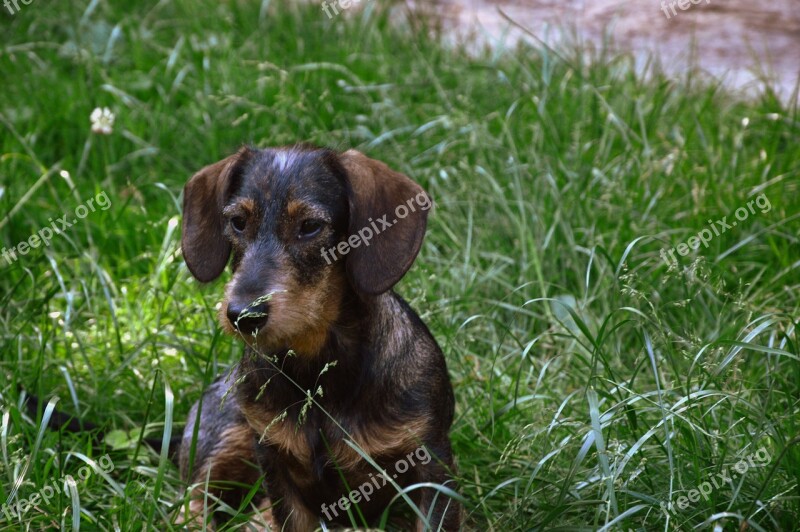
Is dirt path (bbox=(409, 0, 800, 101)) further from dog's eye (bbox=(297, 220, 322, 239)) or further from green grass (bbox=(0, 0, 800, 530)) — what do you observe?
dog's eye (bbox=(297, 220, 322, 239))

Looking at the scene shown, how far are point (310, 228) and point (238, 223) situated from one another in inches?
9.8

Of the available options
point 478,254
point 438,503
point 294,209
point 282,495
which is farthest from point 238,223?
point 478,254

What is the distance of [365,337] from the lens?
353 cm

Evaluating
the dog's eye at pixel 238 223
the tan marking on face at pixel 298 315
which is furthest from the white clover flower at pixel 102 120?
the tan marking on face at pixel 298 315

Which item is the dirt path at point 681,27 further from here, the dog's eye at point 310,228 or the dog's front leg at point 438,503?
the dog's front leg at point 438,503

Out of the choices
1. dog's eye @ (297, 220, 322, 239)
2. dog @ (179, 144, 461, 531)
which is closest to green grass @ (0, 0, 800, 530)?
dog @ (179, 144, 461, 531)

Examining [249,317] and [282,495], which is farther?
[282,495]

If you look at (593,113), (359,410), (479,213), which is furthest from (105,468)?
(593,113)

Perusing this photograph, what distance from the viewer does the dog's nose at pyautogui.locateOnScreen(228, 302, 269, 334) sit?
3.09 metres

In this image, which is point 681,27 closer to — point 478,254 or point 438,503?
point 478,254

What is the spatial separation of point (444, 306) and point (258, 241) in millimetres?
1575

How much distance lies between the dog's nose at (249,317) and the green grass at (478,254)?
541mm

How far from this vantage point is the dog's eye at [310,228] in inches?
132

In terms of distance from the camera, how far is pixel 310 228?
133 inches
